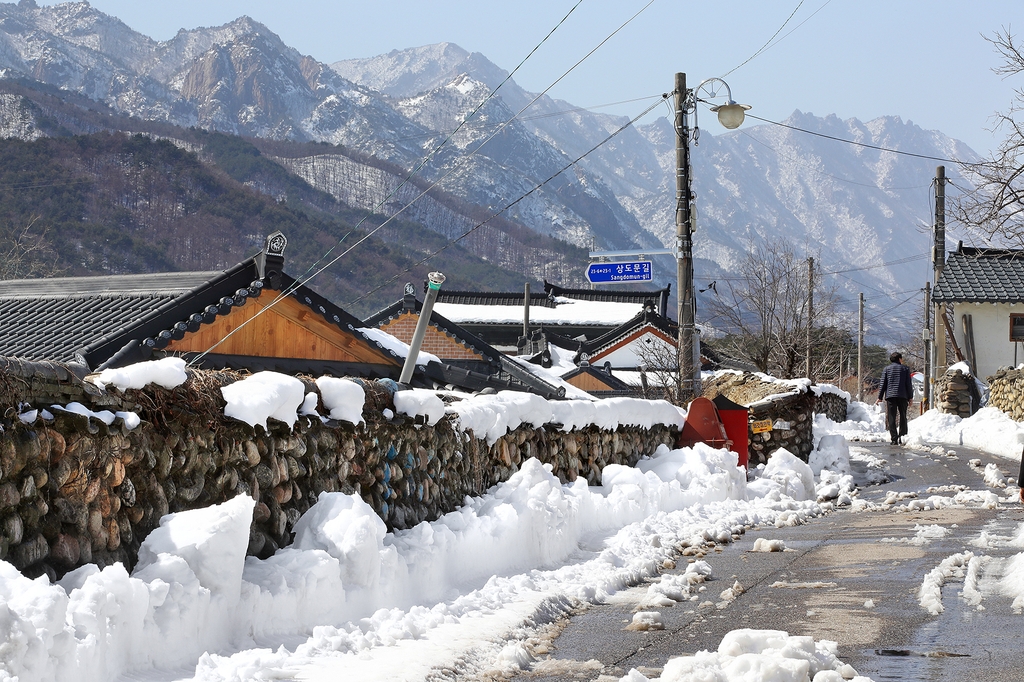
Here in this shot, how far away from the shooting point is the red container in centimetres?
1509

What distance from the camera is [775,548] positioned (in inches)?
357

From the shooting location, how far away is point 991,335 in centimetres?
3164

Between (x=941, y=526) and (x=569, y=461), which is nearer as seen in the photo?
(x=941, y=526)

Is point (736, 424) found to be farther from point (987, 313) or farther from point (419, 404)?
point (987, 313)

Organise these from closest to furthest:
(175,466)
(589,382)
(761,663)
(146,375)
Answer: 1. (761,663)
2. (146,375)
3. (175,466)
4. (589,382)

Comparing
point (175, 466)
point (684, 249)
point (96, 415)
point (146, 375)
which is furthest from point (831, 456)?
point (96, 415)

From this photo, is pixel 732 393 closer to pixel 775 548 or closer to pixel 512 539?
pixel 775 548

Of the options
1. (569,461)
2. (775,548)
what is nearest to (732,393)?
(569,461)

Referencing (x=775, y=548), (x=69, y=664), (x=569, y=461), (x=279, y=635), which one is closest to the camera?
(x=69, y=664)

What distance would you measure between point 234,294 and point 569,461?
4972 millimetres

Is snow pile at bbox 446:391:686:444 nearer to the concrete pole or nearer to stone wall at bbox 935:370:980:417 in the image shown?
stone wall at bbox 935:370:980:417

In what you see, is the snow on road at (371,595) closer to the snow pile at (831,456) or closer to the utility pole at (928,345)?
the snow pile at (831,456)

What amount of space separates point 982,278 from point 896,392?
14213 millimetres

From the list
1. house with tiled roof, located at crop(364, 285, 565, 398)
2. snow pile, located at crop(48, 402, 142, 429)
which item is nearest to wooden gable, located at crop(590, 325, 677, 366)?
house with tiled roof, located at crop(364, 285, 565, 398)
